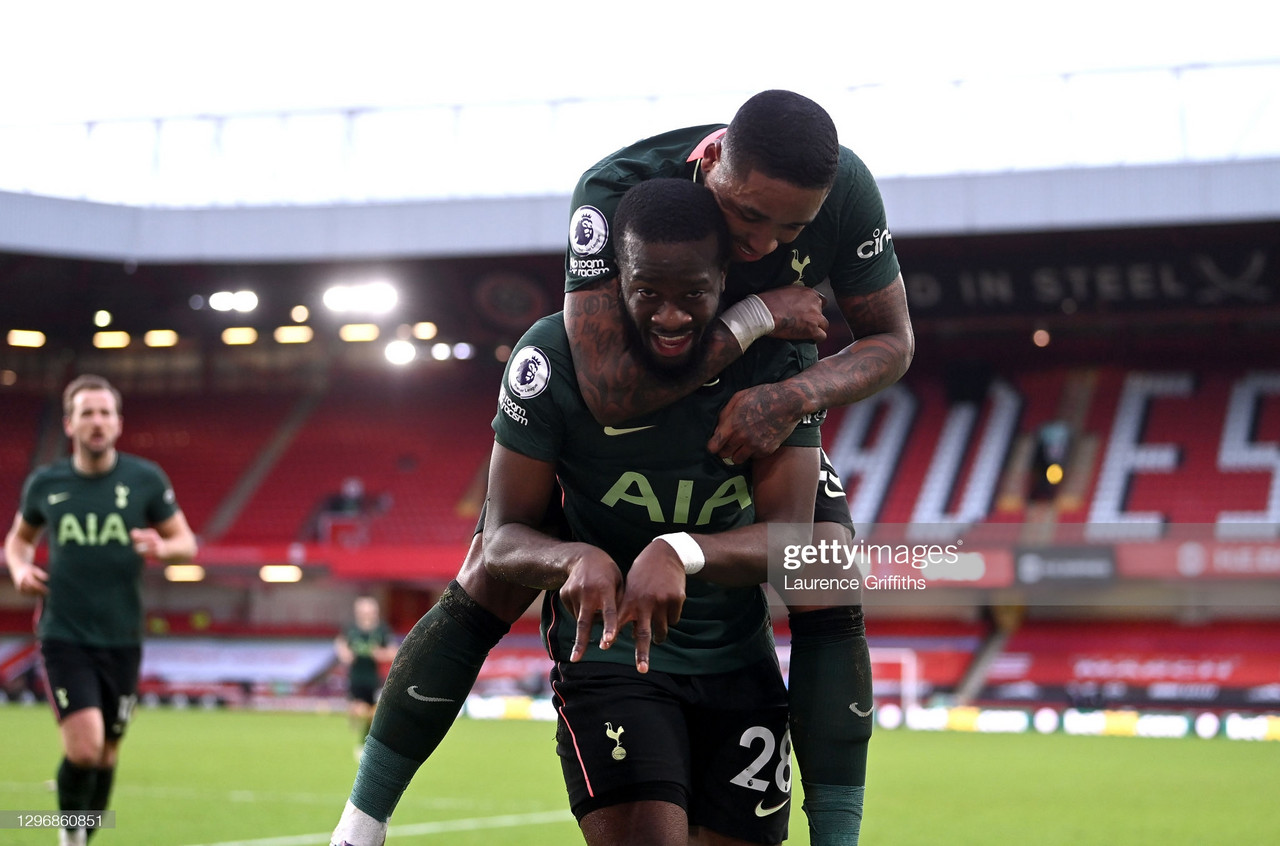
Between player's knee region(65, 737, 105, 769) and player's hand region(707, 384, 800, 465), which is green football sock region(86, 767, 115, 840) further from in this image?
player's hand region(707, 384, 800, 465)

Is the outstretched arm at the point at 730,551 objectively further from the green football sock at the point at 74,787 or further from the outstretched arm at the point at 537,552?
the green football sock at the point at 74,787

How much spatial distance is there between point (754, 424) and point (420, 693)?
1.33m

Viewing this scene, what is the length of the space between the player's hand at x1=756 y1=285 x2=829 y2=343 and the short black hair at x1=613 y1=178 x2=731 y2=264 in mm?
346

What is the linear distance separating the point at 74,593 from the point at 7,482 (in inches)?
1058

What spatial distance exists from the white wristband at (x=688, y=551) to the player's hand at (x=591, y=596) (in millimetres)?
160

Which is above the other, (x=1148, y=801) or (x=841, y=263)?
(x=841, y=263)

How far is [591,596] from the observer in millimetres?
3117

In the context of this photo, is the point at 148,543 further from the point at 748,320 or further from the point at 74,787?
the point at 748,320

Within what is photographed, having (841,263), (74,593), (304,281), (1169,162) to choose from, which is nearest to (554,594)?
(841,263)

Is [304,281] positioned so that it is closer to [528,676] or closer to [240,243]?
[240,243]

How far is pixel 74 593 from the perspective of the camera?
7.77 metres

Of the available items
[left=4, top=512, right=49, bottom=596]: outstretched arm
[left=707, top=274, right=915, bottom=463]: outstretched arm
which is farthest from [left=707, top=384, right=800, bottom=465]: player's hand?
[left=4, top=512, right=49, bottom=596]: outstretched arm

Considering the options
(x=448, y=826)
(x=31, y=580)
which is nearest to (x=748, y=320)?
(x=31, y=580)

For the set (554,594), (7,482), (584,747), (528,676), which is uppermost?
(7,482)
